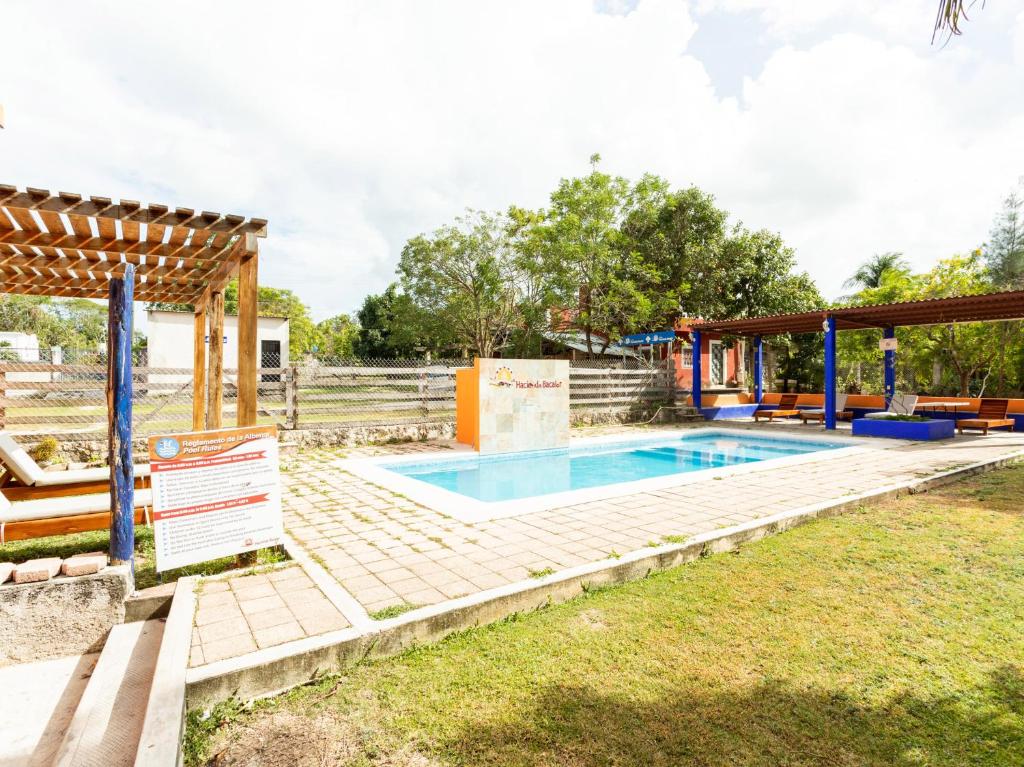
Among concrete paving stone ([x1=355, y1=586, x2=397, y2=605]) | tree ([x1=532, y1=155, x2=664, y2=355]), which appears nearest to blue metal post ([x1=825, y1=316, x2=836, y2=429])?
tree ([x1=532, y1=155, x2=664, y2=355])

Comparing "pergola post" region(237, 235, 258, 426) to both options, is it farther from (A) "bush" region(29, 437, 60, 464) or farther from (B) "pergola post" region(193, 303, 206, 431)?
(A) "bush" region(29, 437, 60, 464)

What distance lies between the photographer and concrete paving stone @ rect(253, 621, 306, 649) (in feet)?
9.07

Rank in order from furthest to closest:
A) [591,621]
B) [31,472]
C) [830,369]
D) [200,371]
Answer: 1. [830,369]
2. [200,371]
3. [31,472]
4. [591,621]

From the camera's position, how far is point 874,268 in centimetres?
2734

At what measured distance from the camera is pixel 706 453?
38.3 ft

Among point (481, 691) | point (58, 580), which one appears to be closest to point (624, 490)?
point (481, 691)

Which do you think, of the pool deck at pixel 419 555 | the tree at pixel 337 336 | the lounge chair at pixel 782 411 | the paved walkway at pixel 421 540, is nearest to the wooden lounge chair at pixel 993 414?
the lounge chair at pixel 782 411

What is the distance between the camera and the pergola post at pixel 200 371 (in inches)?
287

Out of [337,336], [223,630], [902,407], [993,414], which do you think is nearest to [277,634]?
[223,630]

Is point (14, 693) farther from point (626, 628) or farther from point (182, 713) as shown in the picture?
point (626, 628)

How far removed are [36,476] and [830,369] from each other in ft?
54.1

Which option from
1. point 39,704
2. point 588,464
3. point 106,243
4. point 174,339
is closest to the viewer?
point 39,704

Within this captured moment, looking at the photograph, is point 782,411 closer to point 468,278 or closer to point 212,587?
point 468,278

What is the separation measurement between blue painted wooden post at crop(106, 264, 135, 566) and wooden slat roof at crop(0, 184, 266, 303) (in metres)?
0.92
